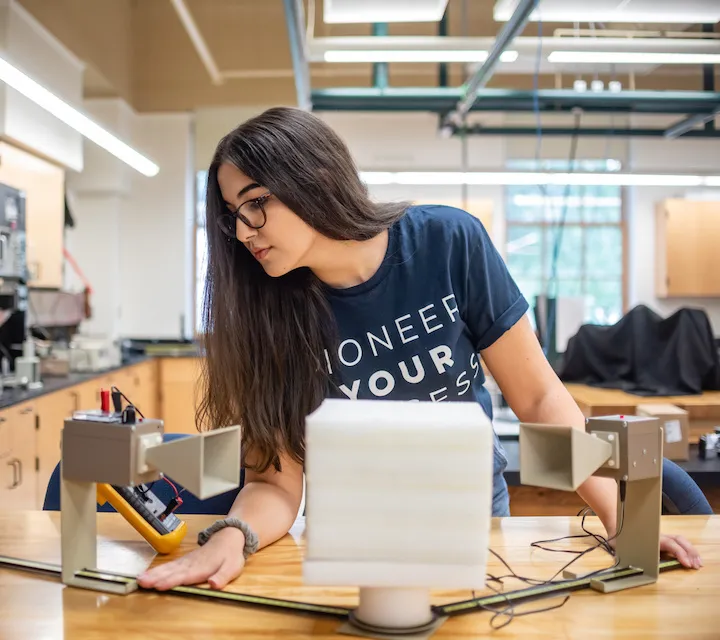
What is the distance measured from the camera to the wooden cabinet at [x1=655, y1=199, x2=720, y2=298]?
7.81 metres

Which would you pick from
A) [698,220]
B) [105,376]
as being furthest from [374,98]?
[698,220]

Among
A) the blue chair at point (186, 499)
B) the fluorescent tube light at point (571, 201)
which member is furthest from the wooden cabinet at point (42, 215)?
the fluorescent tube light at point (571, 201)

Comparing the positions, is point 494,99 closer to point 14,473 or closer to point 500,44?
point 500,44

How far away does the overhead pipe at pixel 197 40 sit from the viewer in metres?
6.40

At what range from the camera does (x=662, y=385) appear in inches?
162

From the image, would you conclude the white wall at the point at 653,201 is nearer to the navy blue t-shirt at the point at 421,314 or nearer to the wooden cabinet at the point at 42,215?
the wooden cabinet at the point at 42,215

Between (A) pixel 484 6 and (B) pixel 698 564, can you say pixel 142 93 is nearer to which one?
(A) pixel 484 6

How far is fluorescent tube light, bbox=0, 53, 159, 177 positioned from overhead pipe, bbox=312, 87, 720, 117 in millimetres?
1183

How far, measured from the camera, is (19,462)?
3.64m

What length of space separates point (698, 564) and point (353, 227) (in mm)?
798

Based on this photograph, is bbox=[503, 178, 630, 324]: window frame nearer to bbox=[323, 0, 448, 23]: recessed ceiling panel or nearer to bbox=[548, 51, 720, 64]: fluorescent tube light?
bbox=[548, 51, 720, 64]: fluorescent tube light

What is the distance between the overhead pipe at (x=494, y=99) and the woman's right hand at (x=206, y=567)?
11.6ft

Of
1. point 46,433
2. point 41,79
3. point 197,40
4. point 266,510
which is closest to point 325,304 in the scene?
point 266,510

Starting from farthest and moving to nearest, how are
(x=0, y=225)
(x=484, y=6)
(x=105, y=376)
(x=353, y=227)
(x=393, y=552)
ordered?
1. (x=484, y=6)
2. (x=105, y=376)
3. (x=0, y=225)
4. (x=353, y=227)
5. (x=393, y=552)
